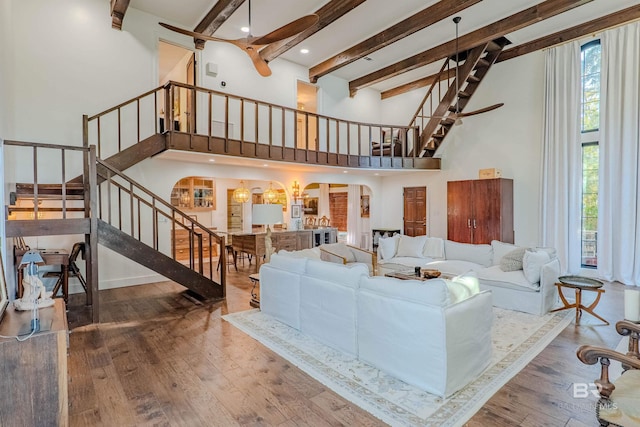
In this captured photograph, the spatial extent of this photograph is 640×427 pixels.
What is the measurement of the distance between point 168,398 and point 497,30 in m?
8.04

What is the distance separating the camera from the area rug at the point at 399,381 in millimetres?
2375

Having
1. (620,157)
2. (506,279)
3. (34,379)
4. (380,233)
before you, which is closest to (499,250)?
(506,279)

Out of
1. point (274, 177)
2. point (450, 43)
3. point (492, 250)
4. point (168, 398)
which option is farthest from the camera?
point (274, 177)

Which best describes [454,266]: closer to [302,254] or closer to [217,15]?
[302,254]

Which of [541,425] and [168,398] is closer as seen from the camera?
[541,425]

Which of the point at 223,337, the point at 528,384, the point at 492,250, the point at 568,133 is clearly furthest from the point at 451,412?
the point at 568,133

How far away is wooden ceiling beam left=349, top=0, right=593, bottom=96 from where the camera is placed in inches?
230

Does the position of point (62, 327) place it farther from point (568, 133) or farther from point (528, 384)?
point (568, 133)

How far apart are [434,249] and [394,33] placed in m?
4.46

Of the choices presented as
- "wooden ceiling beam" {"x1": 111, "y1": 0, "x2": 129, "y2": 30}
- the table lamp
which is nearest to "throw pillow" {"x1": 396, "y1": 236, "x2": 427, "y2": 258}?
the table lamp

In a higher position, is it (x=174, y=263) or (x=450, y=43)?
(x=450, y=43)

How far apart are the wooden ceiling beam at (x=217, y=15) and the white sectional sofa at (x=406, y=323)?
16.0ft

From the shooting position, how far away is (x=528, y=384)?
2.73 m

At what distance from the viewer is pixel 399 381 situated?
2.77 metres
